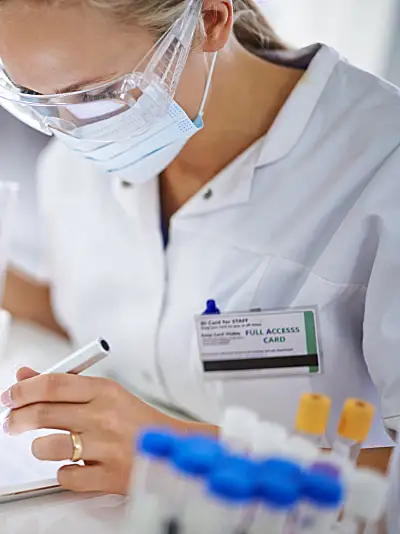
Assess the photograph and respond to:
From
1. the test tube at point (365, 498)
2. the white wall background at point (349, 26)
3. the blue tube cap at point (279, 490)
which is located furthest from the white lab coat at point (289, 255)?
the blue tube cap at point (279, 490)

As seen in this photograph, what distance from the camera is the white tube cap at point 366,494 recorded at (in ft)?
2.30

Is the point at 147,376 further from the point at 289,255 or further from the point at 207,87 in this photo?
the point at 207,87

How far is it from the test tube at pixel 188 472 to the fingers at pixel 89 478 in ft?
0.86

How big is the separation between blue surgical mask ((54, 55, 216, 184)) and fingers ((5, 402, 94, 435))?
0.39 metres

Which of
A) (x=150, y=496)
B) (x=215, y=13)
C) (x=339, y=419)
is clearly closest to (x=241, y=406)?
(x=339, y=419)

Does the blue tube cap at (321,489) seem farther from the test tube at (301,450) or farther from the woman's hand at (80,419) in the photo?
the woman's hand at (80,419)

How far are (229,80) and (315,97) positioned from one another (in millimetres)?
147

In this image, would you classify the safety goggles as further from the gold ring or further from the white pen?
the gold ring

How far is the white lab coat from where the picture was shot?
1095 millimetres

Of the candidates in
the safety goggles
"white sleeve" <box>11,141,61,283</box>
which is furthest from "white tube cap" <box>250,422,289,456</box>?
"white sleeve" <box>11,141,61,283</box>

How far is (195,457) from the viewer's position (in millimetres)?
622

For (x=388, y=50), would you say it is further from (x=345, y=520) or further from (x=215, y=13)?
(x=345, y=520)

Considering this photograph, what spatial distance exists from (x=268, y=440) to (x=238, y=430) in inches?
2.1

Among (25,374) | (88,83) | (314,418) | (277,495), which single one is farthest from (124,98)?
(277,495)
